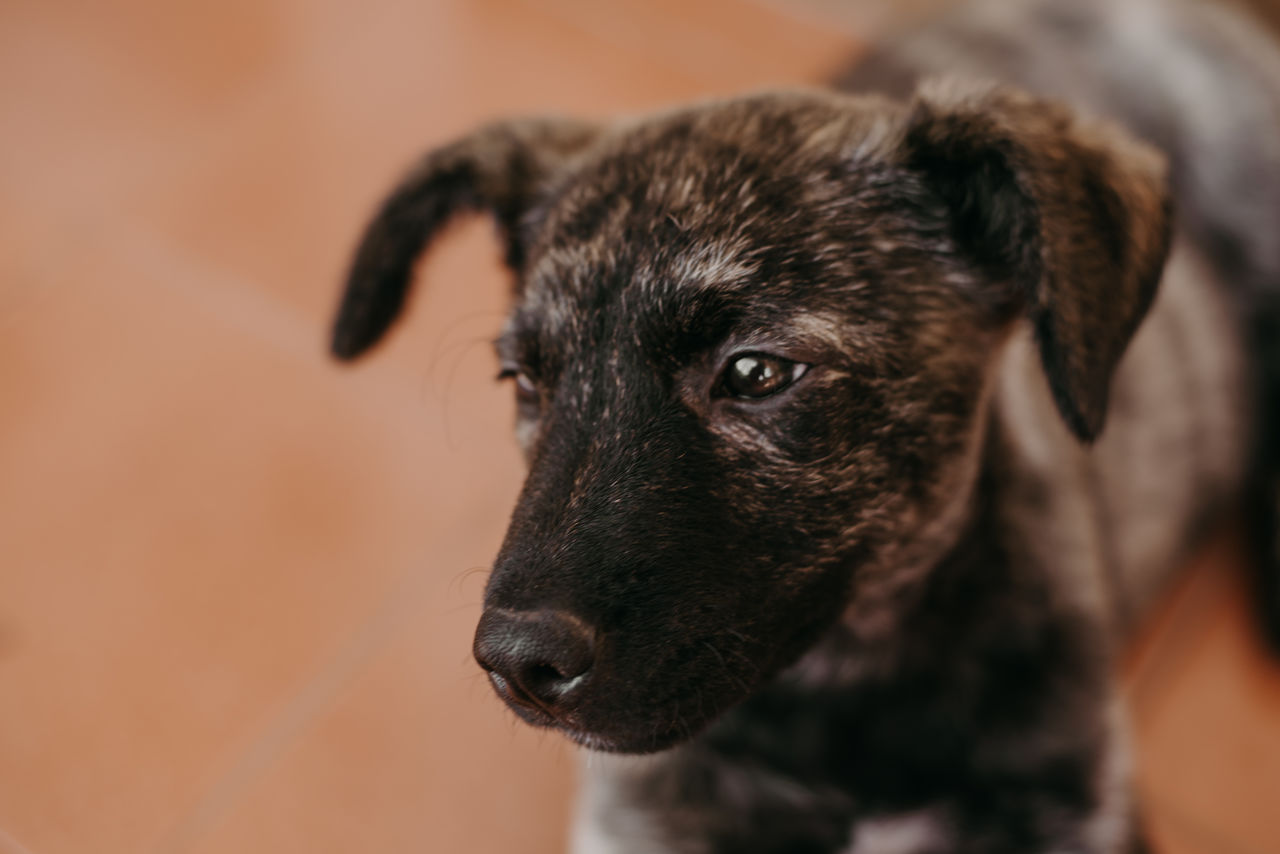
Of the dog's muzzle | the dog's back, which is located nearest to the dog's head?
the dog's muzzle

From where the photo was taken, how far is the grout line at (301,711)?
98.2 inches

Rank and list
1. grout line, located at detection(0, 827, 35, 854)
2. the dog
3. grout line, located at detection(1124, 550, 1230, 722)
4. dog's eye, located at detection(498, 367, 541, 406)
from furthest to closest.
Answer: grout line, located at detection(1124, 550, 1230, 722) → grout line, located at detection(0, 827, 35, 854) → dog's eye, located at detection(498, 367, 541, 406) → the dog

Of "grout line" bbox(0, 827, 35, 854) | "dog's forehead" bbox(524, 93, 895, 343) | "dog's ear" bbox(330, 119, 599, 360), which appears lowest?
"grout line" bbox(0, 827, 35, 854)

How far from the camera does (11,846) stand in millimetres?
2406

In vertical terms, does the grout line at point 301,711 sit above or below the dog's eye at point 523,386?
below

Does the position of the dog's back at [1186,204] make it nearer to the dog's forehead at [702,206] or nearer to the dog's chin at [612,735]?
the dog's forehead at [702,206]

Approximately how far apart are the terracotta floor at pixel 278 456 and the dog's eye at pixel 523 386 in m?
0.30

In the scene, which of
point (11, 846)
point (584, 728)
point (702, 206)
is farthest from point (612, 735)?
point (11, 846)

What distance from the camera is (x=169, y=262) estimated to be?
140 inches

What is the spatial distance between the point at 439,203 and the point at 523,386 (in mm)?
424

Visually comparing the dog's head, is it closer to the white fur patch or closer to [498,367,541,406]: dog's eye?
[498,367,541,406]: dog's eye

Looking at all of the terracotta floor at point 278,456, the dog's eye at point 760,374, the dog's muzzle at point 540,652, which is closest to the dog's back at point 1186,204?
the terracotta floor at point 278,456

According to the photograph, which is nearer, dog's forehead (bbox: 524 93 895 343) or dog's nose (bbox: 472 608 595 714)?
dog's nose (bbox: 472 608 595 714)

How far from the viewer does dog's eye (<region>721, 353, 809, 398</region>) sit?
1.57 meters
